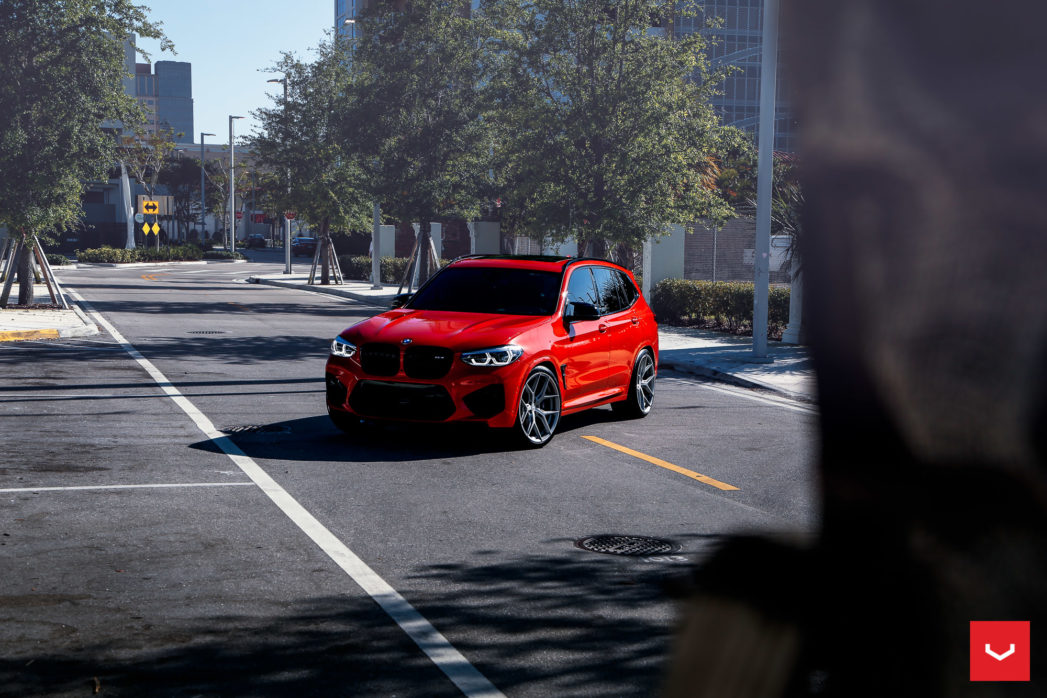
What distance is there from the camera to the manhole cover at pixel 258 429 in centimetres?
1120

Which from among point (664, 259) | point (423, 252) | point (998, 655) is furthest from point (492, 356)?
point (423, 252)

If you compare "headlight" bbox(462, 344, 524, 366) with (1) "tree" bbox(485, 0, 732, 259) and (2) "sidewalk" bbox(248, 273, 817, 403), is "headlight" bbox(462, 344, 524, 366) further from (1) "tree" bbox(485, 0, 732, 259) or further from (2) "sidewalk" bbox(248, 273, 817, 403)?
(1) "tree" bbox(485, 0, 732, 259)

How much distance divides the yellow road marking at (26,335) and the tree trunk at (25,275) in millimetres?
7172

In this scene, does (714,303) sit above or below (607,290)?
below

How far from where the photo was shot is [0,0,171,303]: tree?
2488cm

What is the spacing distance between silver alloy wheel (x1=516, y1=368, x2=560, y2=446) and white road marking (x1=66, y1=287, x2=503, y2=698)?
2.44 meters

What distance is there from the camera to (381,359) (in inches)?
411

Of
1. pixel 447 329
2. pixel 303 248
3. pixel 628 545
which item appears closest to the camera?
pixel 628 545

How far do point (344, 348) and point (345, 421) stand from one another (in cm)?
70

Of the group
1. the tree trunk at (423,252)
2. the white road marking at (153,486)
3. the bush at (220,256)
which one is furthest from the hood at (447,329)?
the bush at (220,256)

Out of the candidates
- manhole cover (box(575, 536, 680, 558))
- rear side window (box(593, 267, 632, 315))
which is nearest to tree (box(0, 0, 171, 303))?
rear side window (box(593, 267, 632, 315))

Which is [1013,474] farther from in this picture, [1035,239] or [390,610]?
[390,610]

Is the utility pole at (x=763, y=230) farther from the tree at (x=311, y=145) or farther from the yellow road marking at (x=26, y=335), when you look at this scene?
the tree at (x=311, y=145)

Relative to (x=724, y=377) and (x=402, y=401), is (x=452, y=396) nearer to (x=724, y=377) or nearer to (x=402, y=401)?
(x=402, y=401)
